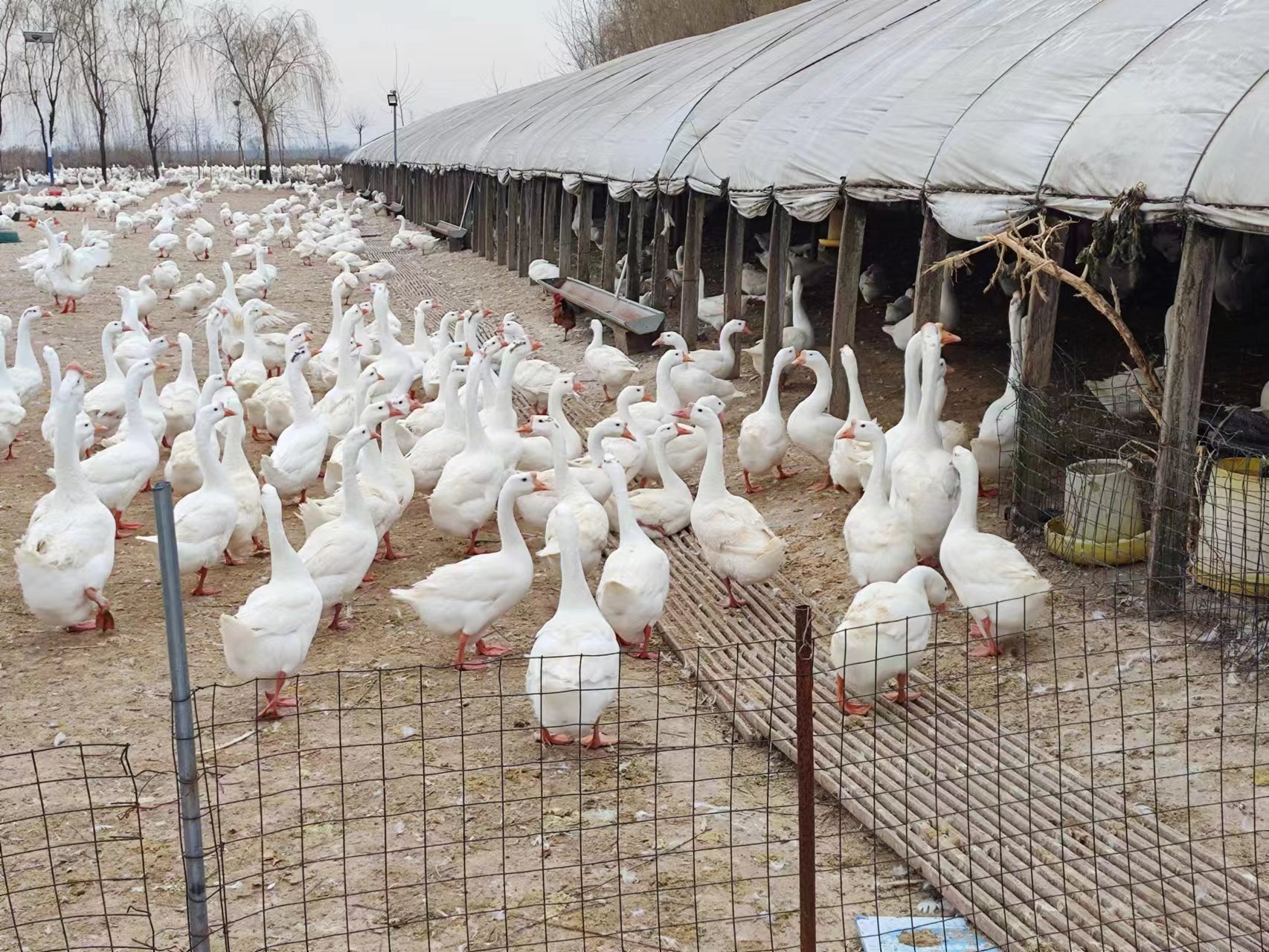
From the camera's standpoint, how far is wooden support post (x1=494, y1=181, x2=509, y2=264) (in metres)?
25.7

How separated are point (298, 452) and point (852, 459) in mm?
3959

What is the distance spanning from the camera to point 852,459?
8344 mm

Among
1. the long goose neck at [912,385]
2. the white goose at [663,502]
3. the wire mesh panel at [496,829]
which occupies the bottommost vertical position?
the wire mesh panel at [496,829]

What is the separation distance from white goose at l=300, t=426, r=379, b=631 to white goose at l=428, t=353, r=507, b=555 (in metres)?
0.76

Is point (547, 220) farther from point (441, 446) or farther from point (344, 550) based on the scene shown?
point (344, 550)

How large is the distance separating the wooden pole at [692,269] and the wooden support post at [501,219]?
11.8 m

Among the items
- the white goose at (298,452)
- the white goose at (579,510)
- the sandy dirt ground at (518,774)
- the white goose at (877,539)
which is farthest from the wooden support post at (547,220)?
the white goose at (877,539)

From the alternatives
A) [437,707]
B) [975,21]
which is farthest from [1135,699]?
[975,21]

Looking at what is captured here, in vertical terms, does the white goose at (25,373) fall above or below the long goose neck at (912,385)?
Answer: below

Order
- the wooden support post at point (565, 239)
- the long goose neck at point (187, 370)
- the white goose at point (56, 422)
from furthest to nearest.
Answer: the wooden support post at point (565, 239), the long goose neck at point (187, 370), the white goose at point (56, 422)

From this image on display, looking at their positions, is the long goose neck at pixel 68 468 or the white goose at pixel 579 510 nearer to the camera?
the long goose neck at pixel 68 468

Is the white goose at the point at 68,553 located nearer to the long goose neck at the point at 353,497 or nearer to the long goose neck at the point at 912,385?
the long goose neck at the point at 353,497

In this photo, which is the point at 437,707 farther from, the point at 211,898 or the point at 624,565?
the point at 211,898

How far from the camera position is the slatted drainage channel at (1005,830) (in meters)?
3.96
